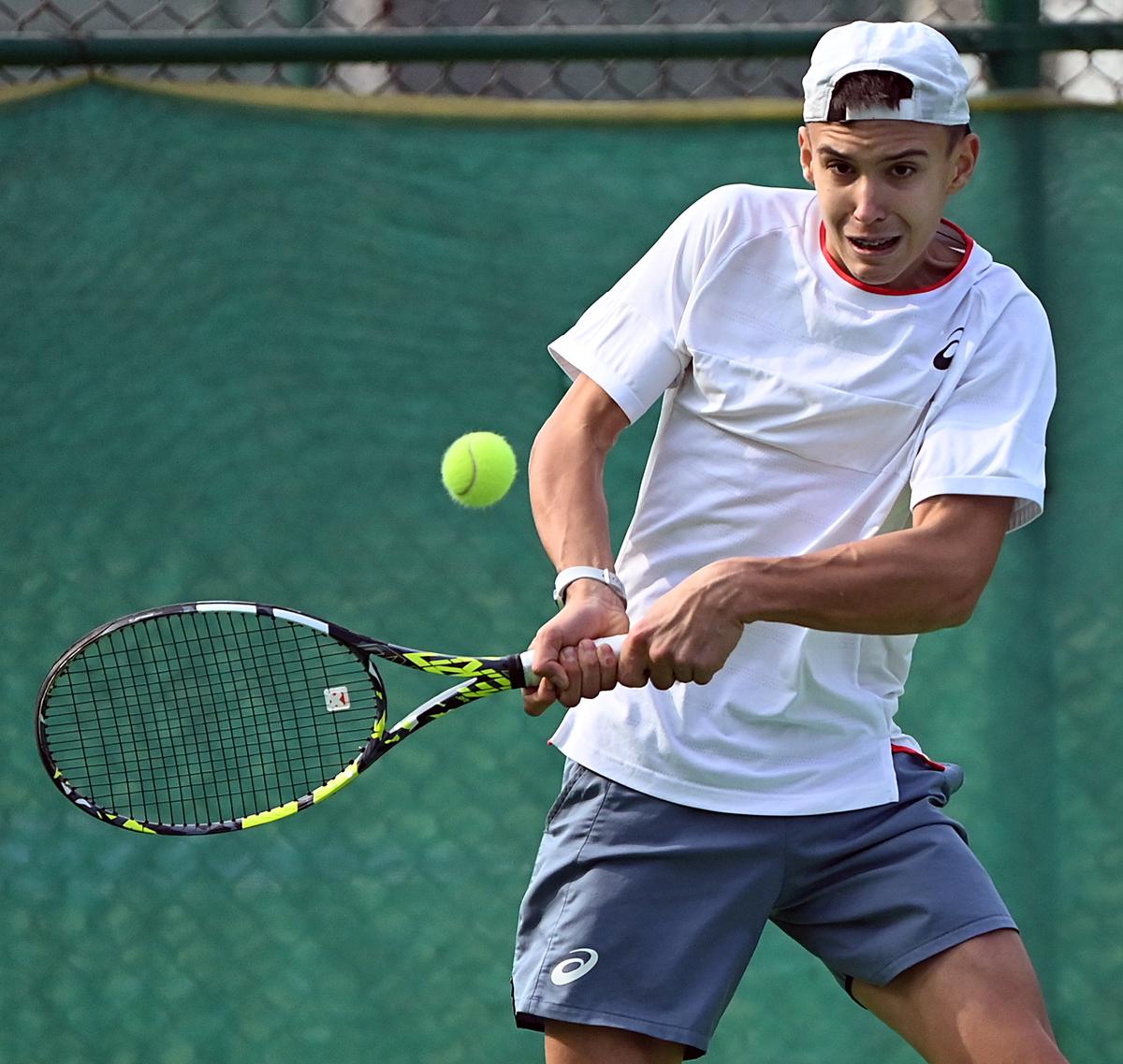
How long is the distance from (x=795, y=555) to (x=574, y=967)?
0.57 metres

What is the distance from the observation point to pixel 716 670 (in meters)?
2.09

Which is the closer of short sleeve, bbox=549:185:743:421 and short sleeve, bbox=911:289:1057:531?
short sleeve, bbox=911:289:1057:531

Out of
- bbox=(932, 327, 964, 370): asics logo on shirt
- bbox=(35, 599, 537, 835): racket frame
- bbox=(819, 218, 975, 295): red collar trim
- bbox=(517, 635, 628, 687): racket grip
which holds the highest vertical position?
bbox=(819, 218, 975, 295): red collar trim

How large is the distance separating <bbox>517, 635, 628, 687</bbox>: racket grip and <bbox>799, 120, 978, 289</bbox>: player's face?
536 millimetres

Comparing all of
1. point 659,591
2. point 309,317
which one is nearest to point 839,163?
point 659,591

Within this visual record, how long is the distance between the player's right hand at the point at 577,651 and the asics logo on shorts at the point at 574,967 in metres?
0.32

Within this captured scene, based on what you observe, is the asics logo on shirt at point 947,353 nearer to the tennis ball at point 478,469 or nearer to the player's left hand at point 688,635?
the player's left hand at point 688,635

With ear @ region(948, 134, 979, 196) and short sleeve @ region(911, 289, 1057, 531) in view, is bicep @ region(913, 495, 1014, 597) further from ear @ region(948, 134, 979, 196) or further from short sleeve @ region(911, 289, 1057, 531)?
ear @ region(948, 134, 979, 196)

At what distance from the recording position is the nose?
208cm

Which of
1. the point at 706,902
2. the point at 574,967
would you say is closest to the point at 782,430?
the point at 706,902

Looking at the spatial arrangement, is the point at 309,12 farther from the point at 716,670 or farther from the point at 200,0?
the point at 716,670

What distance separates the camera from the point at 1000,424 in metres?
2.09

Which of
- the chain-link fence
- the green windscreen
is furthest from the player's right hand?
the chain-link fence

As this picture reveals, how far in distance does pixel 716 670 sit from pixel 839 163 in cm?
62
